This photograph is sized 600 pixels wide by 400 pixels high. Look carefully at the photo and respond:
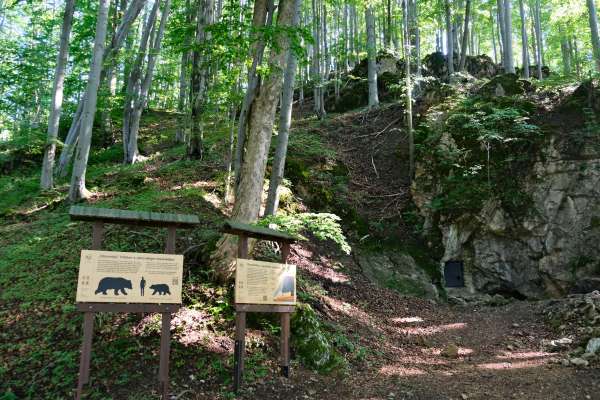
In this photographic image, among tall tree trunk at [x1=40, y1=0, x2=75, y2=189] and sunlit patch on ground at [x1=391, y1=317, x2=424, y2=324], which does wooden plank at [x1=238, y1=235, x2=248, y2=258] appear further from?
tall tree trunk at [x1=40, y1=0, x2=75, y2=189]

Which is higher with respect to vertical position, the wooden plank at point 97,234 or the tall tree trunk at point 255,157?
the tall tree trunk at point 255,157

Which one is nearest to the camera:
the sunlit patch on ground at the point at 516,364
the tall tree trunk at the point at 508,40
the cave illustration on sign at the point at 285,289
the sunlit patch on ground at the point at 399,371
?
the cave illustration on sign at the point at 285,289

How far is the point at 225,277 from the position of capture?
6.55m

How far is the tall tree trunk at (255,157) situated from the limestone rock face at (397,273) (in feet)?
16.2

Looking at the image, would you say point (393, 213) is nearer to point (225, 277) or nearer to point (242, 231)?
point (225, 277)

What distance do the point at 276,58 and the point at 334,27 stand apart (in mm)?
25611

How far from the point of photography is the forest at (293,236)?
16.6 feet

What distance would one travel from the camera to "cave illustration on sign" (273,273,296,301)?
18.1ft

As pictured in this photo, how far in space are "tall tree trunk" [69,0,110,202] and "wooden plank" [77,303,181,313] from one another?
7216 mm

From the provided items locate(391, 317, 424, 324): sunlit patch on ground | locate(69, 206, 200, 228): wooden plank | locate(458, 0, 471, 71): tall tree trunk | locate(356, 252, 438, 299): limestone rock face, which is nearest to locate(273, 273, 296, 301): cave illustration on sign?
locate(69, 206, 200, 228): wooden plank

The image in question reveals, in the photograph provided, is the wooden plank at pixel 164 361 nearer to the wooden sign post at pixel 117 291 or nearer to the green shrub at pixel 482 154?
the wooden sign post at pixel 117 291

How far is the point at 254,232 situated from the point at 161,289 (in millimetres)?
1347

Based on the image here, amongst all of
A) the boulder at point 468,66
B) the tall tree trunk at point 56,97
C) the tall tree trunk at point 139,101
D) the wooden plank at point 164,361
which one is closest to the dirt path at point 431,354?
the wooden plank at point 164,361

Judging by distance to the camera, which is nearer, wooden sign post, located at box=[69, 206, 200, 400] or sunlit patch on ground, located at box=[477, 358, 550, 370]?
wooden sign post, located at box=[69, 206, 200, 400]
